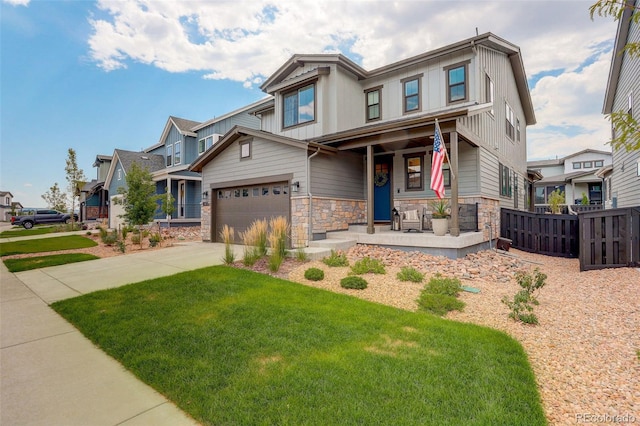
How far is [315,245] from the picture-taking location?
9.27m

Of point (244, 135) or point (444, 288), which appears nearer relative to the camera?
point (444, 288)

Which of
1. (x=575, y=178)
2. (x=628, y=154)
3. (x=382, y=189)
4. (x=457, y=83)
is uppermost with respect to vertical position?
(x=457, y=83)

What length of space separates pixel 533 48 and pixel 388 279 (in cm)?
1474

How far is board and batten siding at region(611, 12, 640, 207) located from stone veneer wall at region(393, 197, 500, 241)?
4.14 meters

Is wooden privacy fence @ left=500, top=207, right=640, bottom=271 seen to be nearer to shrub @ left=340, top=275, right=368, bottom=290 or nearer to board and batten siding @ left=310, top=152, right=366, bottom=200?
shrub @ left=340, top=275, right=368, bottom=290

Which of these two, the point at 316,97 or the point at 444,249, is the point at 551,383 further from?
the point at 316,97

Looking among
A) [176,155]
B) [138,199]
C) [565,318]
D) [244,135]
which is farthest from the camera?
[176,155]

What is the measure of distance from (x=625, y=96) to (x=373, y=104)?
9872 mm

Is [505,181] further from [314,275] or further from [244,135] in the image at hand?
[244,135]

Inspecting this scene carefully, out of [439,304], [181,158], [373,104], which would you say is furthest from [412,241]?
[181,158]

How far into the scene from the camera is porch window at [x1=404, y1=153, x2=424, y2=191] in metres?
11.1

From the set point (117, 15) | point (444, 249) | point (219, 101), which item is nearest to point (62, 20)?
point (117, 15)
